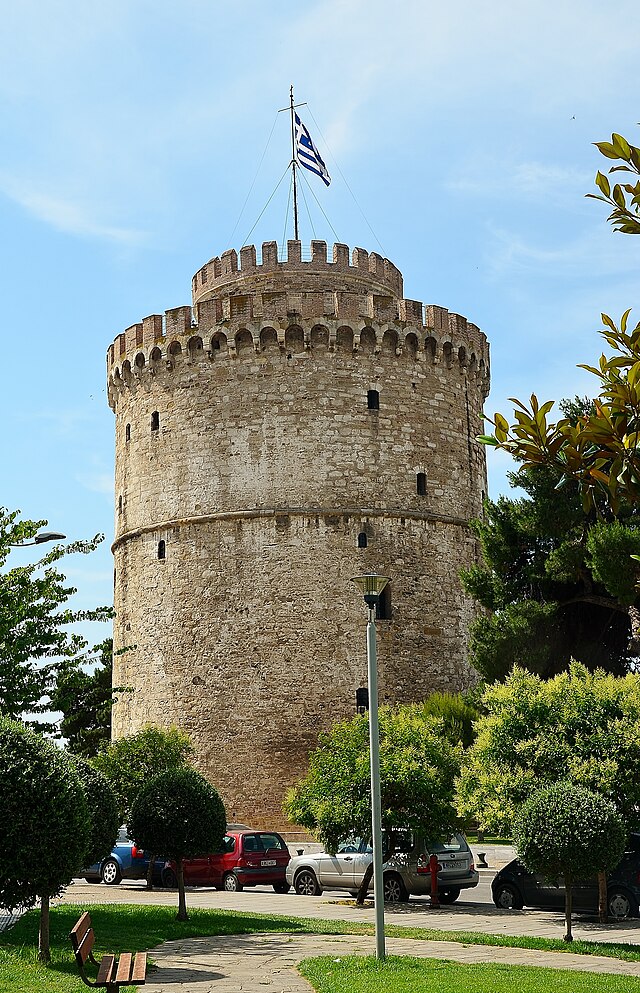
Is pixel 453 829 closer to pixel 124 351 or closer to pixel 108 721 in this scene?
pixel 124 351

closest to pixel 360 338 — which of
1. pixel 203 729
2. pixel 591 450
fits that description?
pixel 203 729

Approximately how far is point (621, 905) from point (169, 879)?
887 centimetres

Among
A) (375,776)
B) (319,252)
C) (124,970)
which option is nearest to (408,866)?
(375,776)

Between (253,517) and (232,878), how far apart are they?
9638 mm

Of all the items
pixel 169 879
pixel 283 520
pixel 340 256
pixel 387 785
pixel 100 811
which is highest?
pixel 340 256

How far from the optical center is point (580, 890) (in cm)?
1464

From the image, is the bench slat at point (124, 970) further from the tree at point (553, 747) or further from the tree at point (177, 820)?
the tree at point (553, 747)

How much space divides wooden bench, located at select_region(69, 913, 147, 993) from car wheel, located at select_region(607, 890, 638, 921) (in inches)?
298

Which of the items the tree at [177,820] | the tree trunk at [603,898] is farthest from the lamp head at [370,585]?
the tree trunk at [603,898]

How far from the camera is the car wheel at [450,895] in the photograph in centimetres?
1638

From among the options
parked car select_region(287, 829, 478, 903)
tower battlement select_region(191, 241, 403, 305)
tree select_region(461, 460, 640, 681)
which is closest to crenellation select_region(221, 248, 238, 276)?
tower battlement select_region(191, 241, 403, 305)

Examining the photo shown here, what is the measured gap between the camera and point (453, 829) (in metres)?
16.6

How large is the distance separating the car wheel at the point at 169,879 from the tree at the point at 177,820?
6.18 metres

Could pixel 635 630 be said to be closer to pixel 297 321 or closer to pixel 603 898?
pixel 603 898
